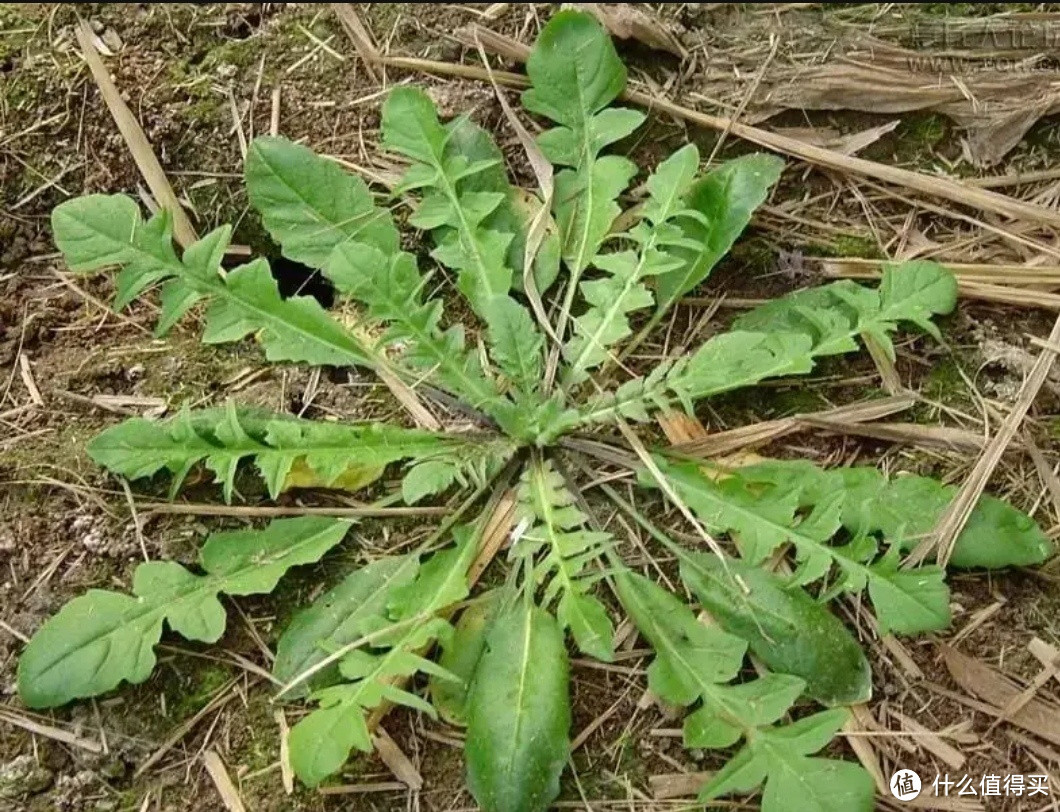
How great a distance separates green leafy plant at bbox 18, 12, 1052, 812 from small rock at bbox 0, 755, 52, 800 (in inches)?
3.7

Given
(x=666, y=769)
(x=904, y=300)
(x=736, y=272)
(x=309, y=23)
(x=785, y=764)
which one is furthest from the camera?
(x=309, y=23)

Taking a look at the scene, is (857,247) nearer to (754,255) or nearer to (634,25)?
(754,255)

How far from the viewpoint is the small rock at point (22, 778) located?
1710 millimetres

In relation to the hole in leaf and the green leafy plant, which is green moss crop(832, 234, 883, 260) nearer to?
the green leafy plant

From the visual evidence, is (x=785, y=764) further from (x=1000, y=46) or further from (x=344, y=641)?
(x=1000, y=46)

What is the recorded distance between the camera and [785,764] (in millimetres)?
1650

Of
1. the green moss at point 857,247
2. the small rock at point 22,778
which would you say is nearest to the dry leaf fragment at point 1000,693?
the green moss at point 857,247

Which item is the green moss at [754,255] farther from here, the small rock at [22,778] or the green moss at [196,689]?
the small rock at [22,778]

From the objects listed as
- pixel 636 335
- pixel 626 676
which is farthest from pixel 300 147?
pixel 626 676

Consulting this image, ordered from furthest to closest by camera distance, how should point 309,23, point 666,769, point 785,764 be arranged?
1. point 309,23
2. point 666,769
3. point 785,764

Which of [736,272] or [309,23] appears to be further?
[309,23]

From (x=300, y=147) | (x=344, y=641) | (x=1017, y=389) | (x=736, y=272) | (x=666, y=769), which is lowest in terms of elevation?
(x=666, y=769)

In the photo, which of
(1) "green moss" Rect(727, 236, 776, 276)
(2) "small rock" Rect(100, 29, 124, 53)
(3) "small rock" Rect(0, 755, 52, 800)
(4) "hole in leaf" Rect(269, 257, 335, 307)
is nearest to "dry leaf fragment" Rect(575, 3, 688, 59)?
(1) "green moss" Rect(727, 236, 776, 276)

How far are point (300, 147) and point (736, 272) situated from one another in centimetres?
75
